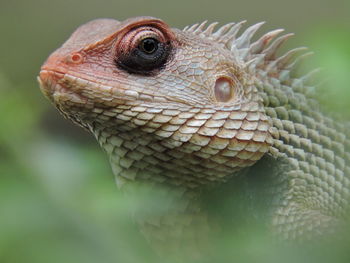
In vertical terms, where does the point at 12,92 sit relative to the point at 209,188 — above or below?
above

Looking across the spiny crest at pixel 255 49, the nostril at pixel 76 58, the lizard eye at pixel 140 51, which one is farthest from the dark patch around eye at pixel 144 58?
the spiny crest at pixel 255 49

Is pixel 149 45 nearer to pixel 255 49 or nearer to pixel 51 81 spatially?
pixel 51 81

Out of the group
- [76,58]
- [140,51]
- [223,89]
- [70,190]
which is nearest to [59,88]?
[76,58]

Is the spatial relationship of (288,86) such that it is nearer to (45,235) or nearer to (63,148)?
(63,148)

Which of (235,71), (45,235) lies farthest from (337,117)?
(45,235)

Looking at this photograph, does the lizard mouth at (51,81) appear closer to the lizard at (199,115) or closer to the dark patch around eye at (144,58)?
the lizard at (199,115)

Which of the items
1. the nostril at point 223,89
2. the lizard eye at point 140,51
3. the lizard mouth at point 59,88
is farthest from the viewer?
the nostril at point 223,89

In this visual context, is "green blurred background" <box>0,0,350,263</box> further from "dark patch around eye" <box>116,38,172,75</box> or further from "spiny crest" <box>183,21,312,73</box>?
"dark patch around eye" <box>116,38,172,75</box>
